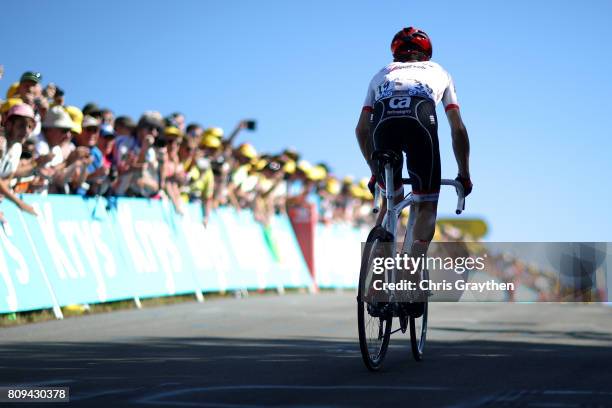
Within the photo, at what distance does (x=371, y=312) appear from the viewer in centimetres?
810

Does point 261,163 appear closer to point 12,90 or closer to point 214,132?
point 214,132

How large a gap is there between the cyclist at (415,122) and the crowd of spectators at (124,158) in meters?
6.38

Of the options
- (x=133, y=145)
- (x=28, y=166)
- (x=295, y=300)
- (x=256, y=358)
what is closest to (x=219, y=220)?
(x=295, y=300)

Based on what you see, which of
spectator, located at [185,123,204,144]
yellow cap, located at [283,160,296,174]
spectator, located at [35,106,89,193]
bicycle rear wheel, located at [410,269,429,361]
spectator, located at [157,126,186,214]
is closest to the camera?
bicycle rear wheel, located at [410,269,429,361]

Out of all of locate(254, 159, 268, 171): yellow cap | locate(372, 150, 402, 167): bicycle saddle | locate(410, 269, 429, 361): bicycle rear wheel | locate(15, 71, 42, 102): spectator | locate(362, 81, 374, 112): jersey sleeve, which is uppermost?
locate(15, 71, 42, 102): spectator

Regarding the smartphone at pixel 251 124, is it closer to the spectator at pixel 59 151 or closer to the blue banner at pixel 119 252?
the blue banner at pixel 119 252

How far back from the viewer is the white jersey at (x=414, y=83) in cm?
823

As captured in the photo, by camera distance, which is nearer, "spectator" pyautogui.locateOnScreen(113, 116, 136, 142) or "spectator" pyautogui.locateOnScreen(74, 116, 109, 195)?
"spectator" pyautogui.locateOnScreen(74, 116, 109, 195)

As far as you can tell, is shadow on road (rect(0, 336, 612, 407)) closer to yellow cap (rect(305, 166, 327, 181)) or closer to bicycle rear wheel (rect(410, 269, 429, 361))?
bicycle rear wheel (rect(410, 269, 429, 361))

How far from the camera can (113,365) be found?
→ 8.71 meters

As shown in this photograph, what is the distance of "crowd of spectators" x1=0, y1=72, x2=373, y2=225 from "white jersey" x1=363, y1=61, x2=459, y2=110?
6409 millimetres

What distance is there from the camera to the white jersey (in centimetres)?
823

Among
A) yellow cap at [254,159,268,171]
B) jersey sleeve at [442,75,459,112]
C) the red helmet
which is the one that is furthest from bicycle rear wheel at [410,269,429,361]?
yellow cap at [254,159,268,171]

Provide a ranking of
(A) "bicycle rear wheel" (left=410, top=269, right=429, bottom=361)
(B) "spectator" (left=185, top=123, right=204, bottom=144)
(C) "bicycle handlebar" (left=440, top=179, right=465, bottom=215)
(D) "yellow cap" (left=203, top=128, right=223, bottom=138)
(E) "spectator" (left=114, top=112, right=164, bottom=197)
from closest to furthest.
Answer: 1. (C) "bicycle handlebar" (left=440, top=179, right=465, bottom=215)
2. (A) "bicycle rear wheel" (left=410, top=269, right=429, bottom=361)
3. (E) "spectator" (left=114, top=112, right=164, bottom=197)
4. (B) "spectator" (left=185, top=123, right=204, bottom=144)
5. (D) "yellow cap" (left=203, top=128, right=223, bottom=138)
